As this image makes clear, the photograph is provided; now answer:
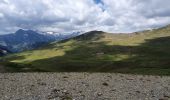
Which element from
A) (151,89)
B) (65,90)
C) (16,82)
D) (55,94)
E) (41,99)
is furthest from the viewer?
(16,82)

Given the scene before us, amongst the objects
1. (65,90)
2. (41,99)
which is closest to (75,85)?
(65,90)

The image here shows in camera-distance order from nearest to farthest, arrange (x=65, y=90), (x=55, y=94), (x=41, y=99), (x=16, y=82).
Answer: (x=41, y=99) < (x=55, y=94) < (x=65, y=90) < (x=16, y=82)

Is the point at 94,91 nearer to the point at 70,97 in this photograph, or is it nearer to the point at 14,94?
the point at 70,97

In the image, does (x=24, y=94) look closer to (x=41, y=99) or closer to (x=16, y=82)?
(x=41, y=99)

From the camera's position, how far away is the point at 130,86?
143 ft

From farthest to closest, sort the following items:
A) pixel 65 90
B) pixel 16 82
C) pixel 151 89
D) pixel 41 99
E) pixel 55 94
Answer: pixel 16 82 → pixel 151 89 → pixel 65 90 → pixel 55 94 → pixel 41 99

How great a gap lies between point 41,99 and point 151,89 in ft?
50.8

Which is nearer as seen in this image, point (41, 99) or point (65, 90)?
point (41, 99)

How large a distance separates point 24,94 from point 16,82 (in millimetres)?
9838

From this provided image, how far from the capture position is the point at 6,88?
39312 mm

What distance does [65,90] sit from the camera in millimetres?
37750

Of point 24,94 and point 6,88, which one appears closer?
point 24,94

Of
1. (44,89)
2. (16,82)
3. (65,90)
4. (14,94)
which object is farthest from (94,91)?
(16,82)

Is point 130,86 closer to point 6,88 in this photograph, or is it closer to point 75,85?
point 75,85
